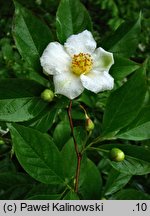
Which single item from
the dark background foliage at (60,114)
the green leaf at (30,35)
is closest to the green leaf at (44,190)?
the dark background foliage at (60,114)

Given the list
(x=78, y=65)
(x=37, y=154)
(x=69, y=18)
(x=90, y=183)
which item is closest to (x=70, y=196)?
(x=37, y=154)

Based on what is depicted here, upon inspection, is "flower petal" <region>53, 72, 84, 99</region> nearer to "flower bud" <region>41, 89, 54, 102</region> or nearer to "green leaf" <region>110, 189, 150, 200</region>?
"flower bud" <region>41, 89, 54, 102</region>

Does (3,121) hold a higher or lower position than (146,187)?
higher

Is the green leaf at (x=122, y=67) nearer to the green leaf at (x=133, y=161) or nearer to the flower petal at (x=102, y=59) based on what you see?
the flower petal at (x=102, y=59)

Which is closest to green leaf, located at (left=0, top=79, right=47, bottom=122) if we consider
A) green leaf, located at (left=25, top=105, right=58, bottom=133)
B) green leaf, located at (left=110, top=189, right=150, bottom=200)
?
green leaf, located at (left=25, top=105, right=58, bottom=133)

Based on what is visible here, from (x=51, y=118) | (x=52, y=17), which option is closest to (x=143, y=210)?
(x=51, y=118)

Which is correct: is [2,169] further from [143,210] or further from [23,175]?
[143,210]
